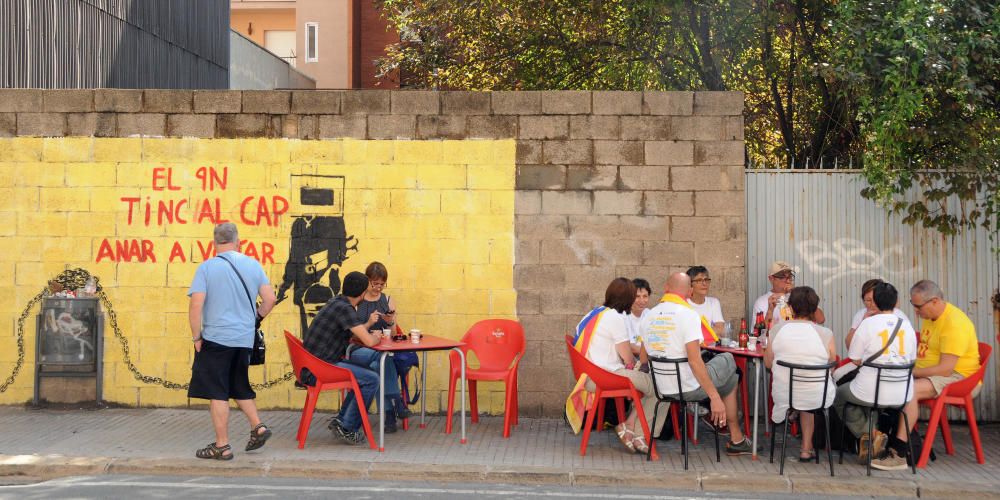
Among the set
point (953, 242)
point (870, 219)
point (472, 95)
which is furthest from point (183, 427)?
point (953, 242)

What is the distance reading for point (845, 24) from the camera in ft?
31.8

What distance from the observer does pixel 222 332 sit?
24.9 ft

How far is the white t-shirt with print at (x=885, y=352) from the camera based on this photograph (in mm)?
7527

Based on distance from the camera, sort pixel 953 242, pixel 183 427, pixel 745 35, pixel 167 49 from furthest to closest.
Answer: pixel 167 49, pixel 745 35, pixel 953 242, pixel 183 427

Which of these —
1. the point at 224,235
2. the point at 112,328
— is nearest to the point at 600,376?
the point at 224,235

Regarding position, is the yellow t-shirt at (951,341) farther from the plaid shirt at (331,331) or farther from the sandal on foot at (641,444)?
the plaid shirt at (331,331)

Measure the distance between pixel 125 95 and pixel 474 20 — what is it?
264 inches

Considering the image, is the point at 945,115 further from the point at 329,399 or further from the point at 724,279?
Answer: the point at 329,399

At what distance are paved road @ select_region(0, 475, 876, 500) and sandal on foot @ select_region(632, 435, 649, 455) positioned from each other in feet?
2.84

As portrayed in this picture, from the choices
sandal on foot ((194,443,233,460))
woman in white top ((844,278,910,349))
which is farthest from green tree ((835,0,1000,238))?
sandal on foot ((194,443,233,460))

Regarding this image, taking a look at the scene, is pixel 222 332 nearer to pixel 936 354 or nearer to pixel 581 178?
pixel 581 178

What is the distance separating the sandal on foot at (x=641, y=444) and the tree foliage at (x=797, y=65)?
3254 millimetres

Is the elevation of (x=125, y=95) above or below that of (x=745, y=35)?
below

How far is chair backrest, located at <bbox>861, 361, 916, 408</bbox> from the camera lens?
295 inches
